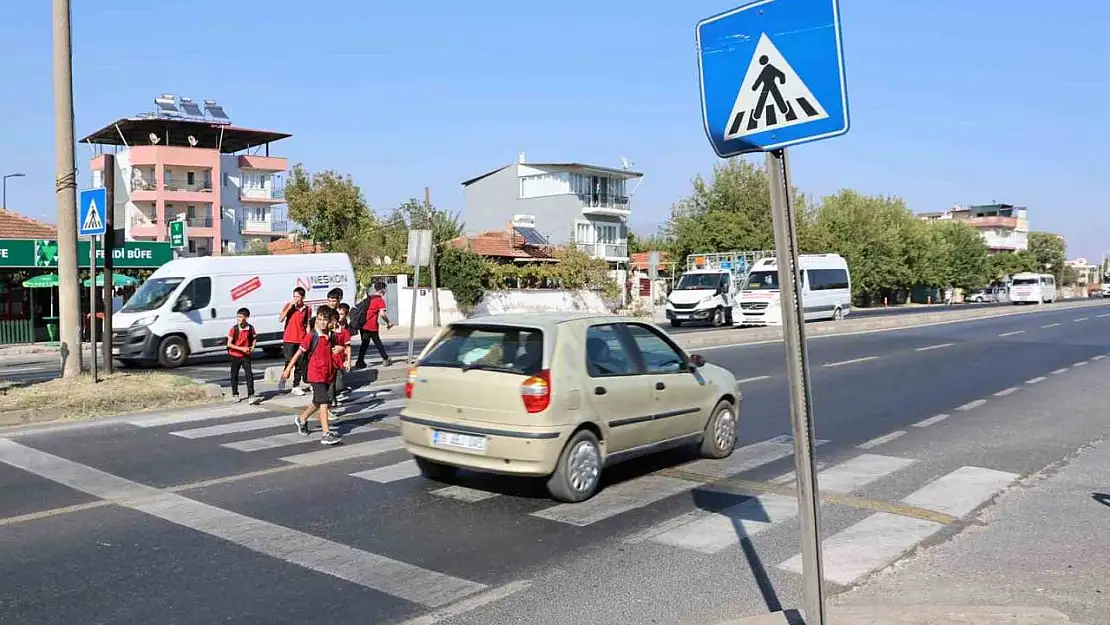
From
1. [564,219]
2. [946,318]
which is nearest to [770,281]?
[946,318]

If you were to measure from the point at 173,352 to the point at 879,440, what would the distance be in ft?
49.7

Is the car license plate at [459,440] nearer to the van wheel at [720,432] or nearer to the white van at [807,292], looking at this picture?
the van wheel at [720,432]

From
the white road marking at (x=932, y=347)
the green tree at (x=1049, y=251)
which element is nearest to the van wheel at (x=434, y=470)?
the white road marking at (x=932, y=347)

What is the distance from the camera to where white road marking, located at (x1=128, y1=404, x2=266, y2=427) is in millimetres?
11617

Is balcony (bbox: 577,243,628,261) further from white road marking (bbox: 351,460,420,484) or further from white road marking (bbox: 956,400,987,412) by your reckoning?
white road marking (bbox: 351,460,420,484)

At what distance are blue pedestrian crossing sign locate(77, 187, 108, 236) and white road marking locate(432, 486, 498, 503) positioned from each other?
8339mm

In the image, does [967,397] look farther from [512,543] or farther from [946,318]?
[946,318]

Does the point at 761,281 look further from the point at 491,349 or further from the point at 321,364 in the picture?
the point at 491,349

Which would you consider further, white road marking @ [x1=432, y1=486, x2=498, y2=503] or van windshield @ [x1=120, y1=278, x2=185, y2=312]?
van windshield @ [x1=120, y1=278, x2=185, y2=312]

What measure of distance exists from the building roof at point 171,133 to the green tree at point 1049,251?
4500 inches

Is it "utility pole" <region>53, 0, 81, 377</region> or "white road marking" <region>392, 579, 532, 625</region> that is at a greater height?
"utility pole" <region>53, 0, 81, 377</region>

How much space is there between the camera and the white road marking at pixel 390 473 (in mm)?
8266

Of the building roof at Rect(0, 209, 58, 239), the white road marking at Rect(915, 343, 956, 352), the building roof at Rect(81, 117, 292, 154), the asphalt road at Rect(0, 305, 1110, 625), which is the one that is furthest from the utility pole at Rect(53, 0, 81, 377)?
the building roof at Rect(81, 117, 292, 154)

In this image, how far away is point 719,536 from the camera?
642 cm
